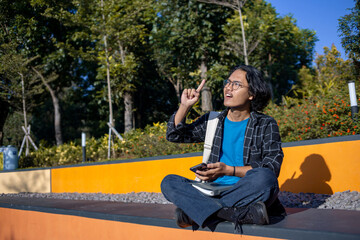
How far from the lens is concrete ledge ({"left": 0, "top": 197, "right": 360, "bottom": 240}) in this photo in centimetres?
160

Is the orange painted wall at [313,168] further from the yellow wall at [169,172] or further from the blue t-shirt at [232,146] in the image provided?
the blue t-shirt at [232,146]

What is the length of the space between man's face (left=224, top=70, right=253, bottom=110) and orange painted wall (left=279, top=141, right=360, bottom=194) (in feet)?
6.37

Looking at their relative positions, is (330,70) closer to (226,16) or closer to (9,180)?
(226,16)

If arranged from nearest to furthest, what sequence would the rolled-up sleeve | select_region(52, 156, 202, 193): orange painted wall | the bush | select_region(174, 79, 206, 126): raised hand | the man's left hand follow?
the man's left hand
the rolled-up sleeve
select_region(174, 79, 206, 126): raised hand
the bush
select_region(52, 156, 202, 193): orange painted wall

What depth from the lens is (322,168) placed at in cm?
368

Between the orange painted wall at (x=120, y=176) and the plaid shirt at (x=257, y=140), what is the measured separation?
8.55 feet

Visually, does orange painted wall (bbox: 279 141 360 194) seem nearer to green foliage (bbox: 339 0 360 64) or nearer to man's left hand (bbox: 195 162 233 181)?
man's left hand (bbox: 195 162 233 181)

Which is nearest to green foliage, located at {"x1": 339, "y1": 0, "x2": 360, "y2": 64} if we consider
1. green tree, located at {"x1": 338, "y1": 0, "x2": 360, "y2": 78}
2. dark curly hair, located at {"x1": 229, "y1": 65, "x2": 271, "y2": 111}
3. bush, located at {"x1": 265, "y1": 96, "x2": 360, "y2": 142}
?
green tree, located at {"x1": 338, "y1": 0, "x2": 360, "y2": 78}

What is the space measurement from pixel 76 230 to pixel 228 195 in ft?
6.15

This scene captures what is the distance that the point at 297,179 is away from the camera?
3.86 m

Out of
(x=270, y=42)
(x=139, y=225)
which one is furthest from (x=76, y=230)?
(x=270, y=42)

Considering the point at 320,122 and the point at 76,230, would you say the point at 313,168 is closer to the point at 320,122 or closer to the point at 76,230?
the point at 320,122

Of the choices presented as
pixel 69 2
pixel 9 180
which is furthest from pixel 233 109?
pixel 69 2

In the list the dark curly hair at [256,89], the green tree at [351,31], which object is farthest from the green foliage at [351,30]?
the dark curly hair at [256,89]
